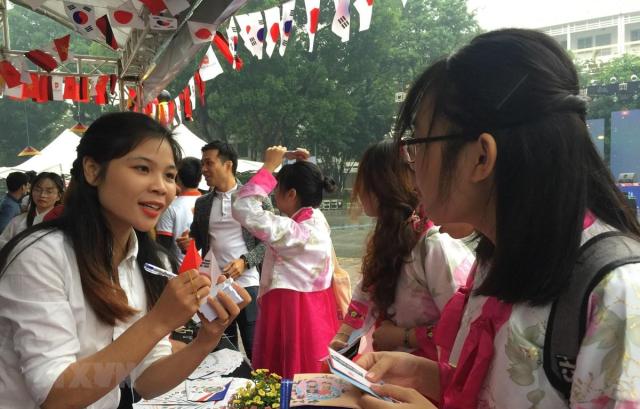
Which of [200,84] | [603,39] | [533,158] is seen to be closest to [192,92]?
[200,84]

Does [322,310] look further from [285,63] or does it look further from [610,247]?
[285,63]

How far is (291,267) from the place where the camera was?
2.30 metres

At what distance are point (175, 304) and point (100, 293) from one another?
7.6 inches

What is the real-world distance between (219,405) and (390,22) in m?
3.10

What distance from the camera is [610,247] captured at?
0.58 m

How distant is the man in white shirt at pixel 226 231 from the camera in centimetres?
296

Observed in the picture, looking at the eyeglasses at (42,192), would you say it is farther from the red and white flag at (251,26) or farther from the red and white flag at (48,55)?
the red and white flag at (251,26)

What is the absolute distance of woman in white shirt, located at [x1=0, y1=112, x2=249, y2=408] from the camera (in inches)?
33.5

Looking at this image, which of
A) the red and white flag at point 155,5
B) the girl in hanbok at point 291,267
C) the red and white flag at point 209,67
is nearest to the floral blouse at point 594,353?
the girl in hanbok at point 291,267

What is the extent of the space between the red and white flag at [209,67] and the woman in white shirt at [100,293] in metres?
4.41

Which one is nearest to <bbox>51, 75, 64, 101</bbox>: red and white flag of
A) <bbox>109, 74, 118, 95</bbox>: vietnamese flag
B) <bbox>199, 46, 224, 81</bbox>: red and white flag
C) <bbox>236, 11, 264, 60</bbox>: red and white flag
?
<bbox>109, 74, 118, 95</bbox>: vietnamese flag

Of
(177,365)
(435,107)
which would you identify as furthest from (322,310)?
(435,107)

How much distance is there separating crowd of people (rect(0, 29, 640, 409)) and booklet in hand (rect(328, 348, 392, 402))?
0.02m

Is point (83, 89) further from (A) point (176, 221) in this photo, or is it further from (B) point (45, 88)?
(A) point (176, 221)
